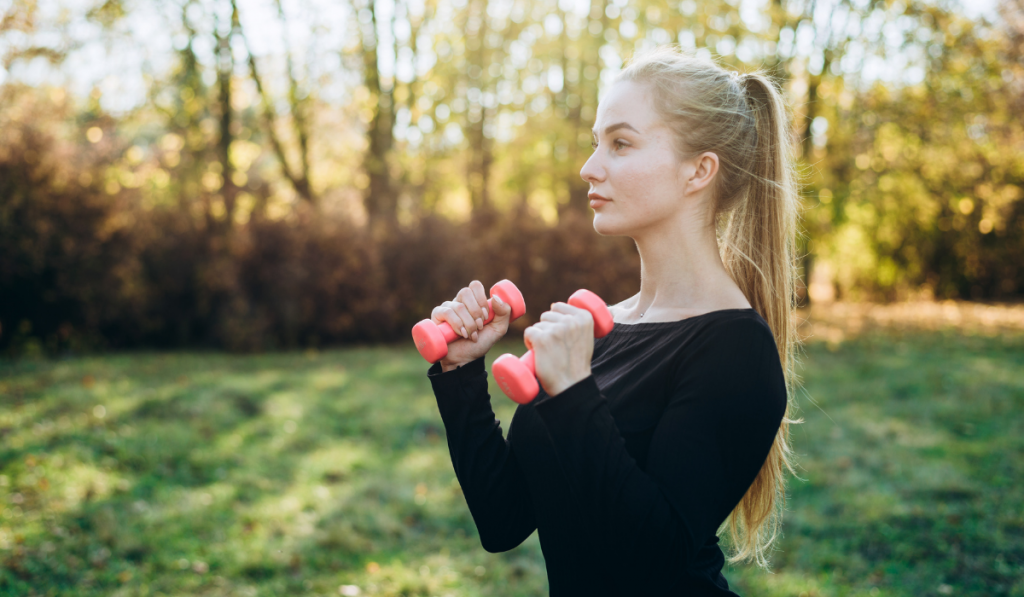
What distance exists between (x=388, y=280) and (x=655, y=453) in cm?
1171

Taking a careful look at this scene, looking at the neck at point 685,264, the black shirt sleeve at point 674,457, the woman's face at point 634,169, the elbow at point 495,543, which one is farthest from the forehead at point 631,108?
the elbow at point 495,543

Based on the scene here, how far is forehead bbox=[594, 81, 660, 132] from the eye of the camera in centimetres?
174

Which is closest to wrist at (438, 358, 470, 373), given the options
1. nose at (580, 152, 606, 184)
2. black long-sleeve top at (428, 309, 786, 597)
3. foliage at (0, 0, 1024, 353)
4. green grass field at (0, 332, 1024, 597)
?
black long-sleeve top at (428, 309, 786, 597)

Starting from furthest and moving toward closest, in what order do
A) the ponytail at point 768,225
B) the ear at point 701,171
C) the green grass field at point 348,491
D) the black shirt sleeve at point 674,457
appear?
the green grass field at point 348,491, the ponytail at point 768,225, the ear at point 701,171, the black shirt sleeve at point 674,457

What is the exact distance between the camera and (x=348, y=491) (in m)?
5.71

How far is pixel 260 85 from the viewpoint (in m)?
14.3

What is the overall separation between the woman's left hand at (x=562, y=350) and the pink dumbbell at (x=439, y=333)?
0.24m

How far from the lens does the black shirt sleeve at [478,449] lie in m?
1.92

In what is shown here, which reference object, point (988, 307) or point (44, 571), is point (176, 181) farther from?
point (988, 307)

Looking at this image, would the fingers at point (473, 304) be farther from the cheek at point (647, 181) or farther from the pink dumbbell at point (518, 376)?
the cheek at point (647, 181)

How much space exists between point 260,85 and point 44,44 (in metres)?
3.73

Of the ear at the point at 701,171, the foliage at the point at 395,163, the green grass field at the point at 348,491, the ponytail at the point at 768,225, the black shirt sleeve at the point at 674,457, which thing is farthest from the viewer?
the foliage at the point at 395,163

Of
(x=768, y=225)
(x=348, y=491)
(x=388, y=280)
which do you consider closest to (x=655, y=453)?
(x=768, y=225)

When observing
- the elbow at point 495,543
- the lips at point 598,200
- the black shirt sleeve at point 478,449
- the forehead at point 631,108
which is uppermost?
the forehead at point 631,108
